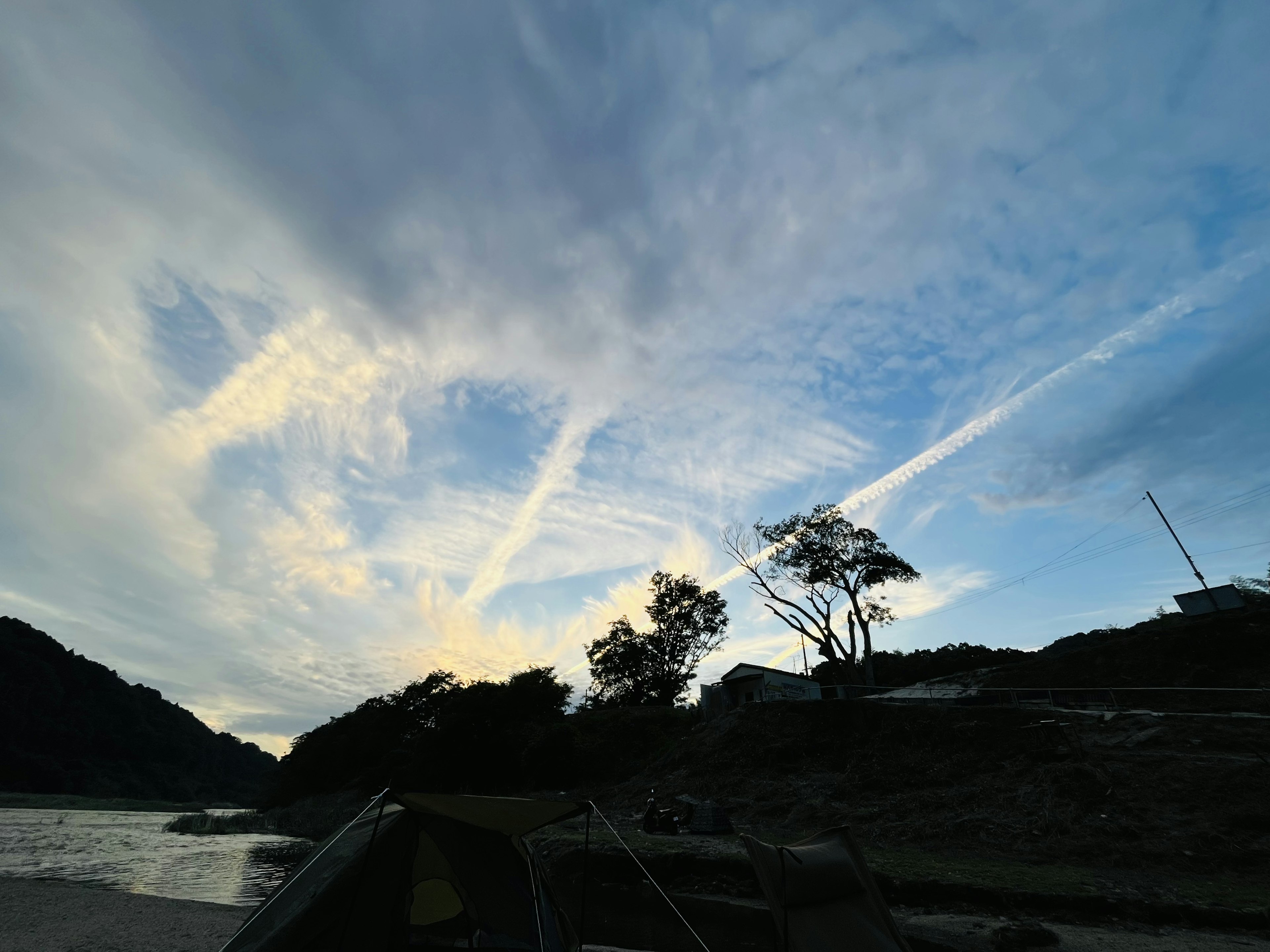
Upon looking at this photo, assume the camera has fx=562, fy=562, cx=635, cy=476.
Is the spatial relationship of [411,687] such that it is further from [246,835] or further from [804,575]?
[804,575]

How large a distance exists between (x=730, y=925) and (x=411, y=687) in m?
63.6

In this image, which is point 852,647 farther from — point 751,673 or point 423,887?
point 423,887

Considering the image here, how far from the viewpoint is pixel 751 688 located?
39656mm

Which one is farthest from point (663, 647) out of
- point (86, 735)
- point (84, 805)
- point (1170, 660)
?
point (86, 735)

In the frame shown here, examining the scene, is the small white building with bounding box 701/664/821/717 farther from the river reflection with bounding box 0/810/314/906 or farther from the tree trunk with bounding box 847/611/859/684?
the river reflection with bounding box 0/810/314/906

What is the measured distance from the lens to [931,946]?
9484 mm

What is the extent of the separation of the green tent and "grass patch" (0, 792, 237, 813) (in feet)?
310

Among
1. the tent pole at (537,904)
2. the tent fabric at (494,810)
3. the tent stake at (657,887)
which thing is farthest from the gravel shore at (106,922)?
the tent stake at (657,887)

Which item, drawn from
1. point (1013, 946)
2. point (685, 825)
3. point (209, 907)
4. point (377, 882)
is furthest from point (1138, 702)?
point (209, 907)

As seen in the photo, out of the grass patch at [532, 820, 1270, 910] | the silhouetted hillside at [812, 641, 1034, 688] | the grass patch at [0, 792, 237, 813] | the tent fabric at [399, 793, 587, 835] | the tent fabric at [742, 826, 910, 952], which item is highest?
the silhouetted hillside at [812, 641, 1034, 688]

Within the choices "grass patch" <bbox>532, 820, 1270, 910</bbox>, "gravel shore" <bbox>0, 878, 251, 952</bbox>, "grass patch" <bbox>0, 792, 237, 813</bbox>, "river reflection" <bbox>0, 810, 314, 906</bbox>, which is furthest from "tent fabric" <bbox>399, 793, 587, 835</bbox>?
"grass patch" <bbox>0, 792, 237, 813</bbox>

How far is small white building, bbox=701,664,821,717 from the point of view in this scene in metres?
38.5

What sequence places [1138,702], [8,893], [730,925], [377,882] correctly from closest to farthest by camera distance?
[377,882]
[730,925]
[8,893]
[1138,702]

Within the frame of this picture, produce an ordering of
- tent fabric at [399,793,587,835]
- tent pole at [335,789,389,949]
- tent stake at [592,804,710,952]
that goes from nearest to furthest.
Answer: tent pole at [335,789,389,949] < tent stake at [592,804,710,952] < tent fabric at [399,793,587,835]
